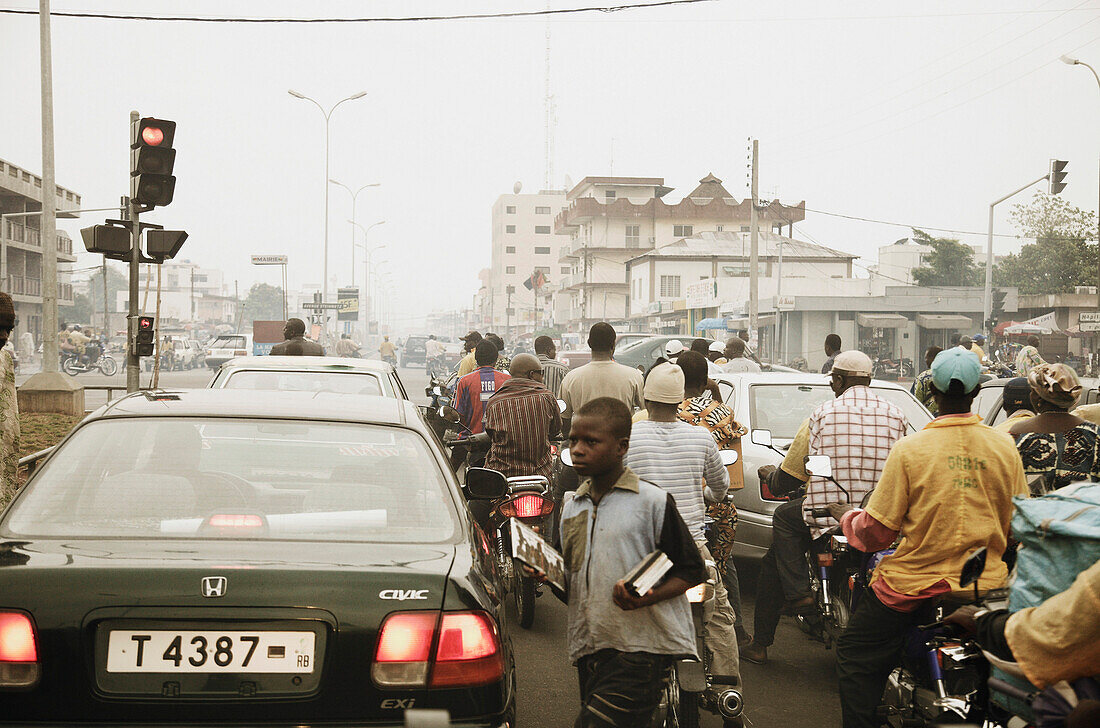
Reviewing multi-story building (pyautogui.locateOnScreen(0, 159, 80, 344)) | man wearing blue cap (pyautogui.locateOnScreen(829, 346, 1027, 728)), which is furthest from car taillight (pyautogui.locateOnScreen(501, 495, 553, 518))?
multi-story building (pyautogui.locateOnScreen(0, 159, 80, 344))

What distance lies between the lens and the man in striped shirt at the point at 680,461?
470 cm

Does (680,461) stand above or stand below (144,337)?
below

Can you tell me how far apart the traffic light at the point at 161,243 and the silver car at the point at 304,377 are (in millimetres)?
2160

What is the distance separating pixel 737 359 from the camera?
1184cm

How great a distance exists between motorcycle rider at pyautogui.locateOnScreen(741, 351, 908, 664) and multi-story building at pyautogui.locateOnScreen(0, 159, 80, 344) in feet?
160

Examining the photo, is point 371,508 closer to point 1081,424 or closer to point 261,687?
point 261,687

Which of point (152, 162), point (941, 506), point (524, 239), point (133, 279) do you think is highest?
point (524, 239)

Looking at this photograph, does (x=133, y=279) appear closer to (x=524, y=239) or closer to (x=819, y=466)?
(x=819, y=466)

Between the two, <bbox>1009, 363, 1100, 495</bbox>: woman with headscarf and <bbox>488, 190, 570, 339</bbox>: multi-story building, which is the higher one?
<bbox>488, 190, 570, 339</bbox>: multi-story building

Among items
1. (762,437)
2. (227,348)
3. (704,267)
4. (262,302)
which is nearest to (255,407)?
(762,437)

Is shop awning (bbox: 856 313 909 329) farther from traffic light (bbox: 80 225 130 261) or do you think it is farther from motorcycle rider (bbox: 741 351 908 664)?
motorcycle rider (bbox: 741 351 908 664)

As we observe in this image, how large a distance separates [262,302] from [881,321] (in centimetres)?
11743

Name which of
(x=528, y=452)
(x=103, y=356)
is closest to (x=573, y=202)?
(x=103, y=356)

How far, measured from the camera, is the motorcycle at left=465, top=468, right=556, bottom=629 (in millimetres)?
6664
